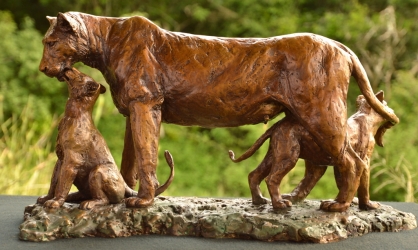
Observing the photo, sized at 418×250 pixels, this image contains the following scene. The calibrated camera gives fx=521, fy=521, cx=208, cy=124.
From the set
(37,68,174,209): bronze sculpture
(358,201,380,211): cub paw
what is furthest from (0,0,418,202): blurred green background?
(37,68,174,209): bronze sculpture

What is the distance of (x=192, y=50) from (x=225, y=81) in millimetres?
251

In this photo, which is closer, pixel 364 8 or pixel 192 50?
pixel 192 50

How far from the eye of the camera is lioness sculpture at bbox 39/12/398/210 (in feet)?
8.71

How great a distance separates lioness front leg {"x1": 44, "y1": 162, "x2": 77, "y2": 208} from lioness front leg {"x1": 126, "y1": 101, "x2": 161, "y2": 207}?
1.01 ft

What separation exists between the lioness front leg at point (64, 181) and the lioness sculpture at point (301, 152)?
905 millimetres

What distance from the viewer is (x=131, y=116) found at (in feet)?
8.78

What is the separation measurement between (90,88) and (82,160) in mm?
381

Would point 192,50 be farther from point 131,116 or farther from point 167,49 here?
point 131,116

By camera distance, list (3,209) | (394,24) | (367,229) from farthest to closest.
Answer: (394,24) < (3,209) < (367,229)

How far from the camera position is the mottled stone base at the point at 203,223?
2.48 m

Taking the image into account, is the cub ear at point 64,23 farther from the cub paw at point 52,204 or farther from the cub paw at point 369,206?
the cub paw at point 369,206

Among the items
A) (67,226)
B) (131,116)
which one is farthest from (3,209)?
(131,116)

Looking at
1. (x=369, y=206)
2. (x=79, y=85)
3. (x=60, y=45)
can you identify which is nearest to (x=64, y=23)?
(x=60, y=45)

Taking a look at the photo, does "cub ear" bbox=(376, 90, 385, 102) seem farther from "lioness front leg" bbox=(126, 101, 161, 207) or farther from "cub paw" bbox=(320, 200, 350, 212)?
"lioness front leg" bbox=(126, 101, 161, 207)
